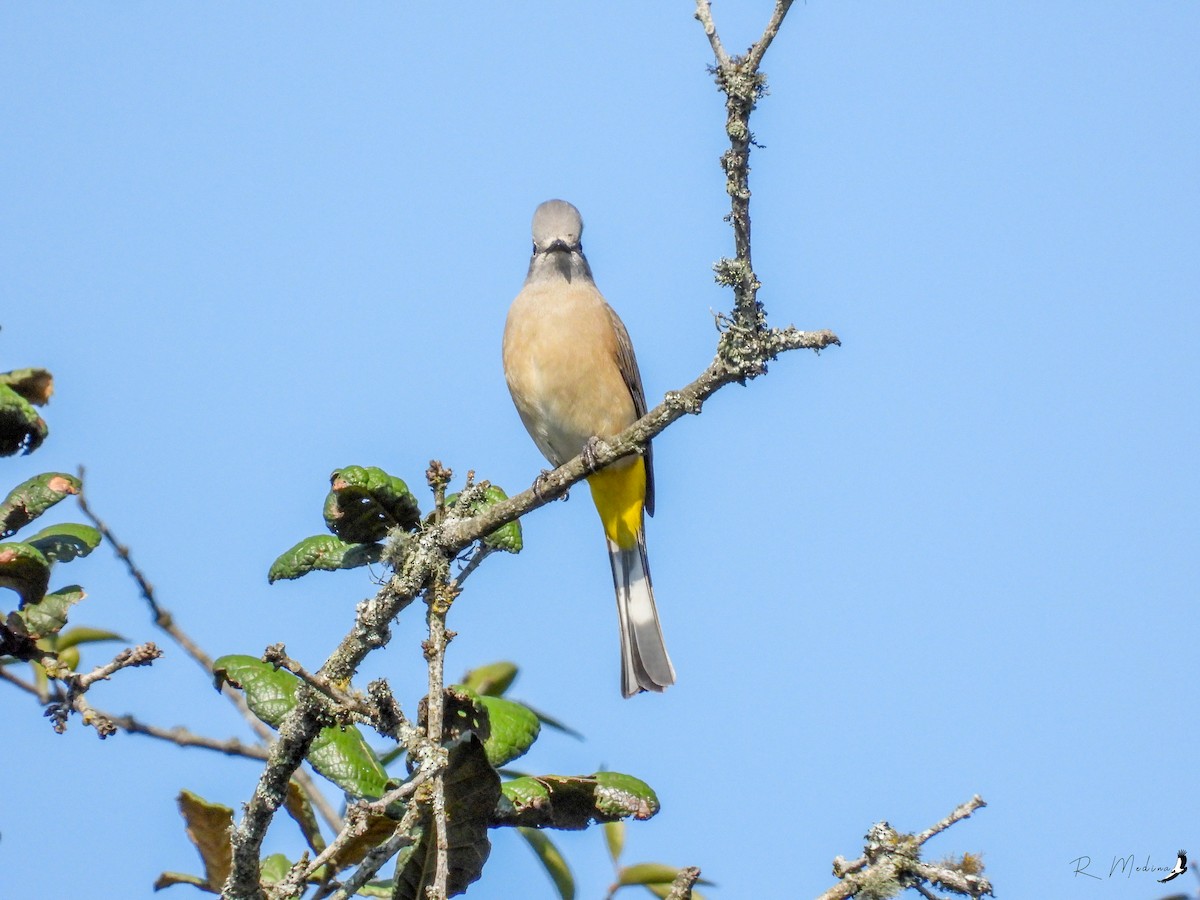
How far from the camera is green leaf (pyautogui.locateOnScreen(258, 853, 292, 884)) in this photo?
448cm

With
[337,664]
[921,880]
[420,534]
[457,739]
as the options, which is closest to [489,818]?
[457,739]

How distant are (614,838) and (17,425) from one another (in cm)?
279

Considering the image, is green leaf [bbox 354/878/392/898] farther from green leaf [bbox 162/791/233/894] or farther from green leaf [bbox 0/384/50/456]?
green leaf [bbox 0/384/50/456]

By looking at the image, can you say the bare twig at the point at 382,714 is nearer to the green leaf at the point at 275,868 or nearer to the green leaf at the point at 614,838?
the green leaf at the point at 275,868

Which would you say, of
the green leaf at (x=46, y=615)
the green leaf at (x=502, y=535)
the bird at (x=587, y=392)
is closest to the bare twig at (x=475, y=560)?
the green leaf at (x=502, y=535)

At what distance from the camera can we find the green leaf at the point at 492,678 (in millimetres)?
5621

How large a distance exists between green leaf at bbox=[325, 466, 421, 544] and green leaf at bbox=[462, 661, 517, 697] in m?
1.39

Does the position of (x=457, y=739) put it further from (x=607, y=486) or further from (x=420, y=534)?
(x=607, y=486)

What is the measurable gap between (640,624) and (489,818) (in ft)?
15.3

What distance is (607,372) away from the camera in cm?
811

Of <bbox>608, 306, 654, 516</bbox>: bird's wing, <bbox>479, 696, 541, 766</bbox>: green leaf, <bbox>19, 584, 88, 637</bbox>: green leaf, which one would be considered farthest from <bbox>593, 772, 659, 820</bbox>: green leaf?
<bbox>608, 306, 654, 516</bbox>: bird's wing

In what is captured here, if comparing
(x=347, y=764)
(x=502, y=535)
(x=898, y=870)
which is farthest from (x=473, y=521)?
(x=898, y=870)

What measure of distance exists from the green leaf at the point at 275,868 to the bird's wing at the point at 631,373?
4.24 meters

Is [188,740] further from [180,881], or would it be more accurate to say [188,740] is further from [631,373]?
[631,373]
